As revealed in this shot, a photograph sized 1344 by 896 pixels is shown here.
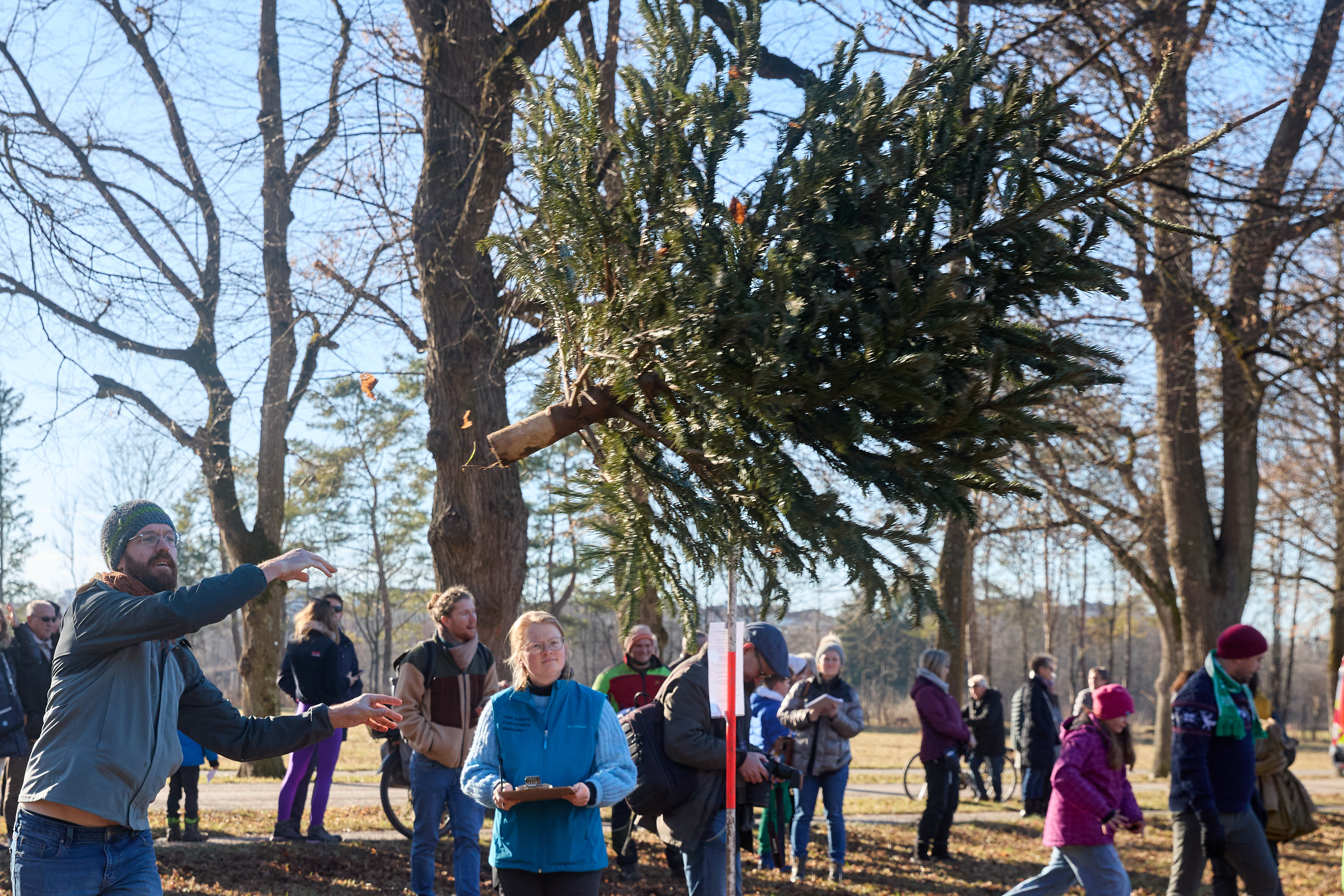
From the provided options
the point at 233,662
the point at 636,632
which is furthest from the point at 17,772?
the point at 233,662

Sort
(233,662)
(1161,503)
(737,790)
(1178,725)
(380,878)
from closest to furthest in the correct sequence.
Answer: (737,790) < (1178,725) < (380,878) < (1161,503) < (233,662)

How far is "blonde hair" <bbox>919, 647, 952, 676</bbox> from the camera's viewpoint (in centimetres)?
1097

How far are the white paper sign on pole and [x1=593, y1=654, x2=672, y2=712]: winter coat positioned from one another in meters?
3.37

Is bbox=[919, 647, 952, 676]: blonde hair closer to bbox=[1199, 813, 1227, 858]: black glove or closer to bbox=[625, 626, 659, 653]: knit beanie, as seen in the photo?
bbox=[625, 626, 659, 653]: knit beanie

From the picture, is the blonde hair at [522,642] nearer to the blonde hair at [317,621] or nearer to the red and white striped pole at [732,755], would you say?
the red and white striped pole at [732,755]

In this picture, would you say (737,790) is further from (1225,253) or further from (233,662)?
(233,662)

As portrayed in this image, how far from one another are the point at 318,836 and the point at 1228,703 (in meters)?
6.73

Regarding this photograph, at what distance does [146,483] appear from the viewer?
38.9m

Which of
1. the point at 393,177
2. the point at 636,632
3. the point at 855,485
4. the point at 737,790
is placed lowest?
the point at 737,790

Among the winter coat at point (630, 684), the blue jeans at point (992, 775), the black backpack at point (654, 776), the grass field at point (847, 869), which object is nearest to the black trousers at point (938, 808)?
the grass field at point (847, 869)

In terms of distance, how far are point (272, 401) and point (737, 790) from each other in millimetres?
10899

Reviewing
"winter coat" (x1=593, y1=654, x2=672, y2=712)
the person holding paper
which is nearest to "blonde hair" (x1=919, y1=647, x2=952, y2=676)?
"winter coat" (x1=593, y1=654, x2=672, y2=712)

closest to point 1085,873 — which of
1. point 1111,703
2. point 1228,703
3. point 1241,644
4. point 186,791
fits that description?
point 1111,703

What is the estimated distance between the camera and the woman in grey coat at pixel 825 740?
31.9ft
